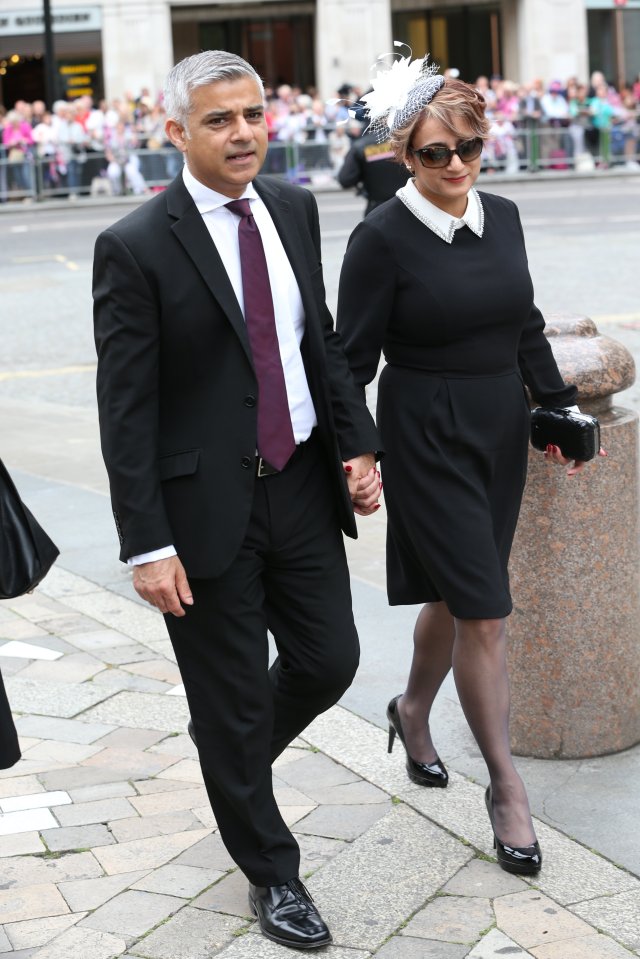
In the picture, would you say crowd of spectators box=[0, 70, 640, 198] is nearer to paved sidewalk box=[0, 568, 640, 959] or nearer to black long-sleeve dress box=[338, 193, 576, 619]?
paved sidewalk box=[0, 568, 640, 959]

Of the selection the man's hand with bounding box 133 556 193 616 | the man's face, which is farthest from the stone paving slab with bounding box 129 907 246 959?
the man's face

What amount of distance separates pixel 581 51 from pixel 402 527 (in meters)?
35.7

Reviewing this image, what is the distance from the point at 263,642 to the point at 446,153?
1271 mm

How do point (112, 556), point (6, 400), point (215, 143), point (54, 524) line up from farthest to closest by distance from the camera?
point (6, 400) < point (54, 524) < point (112, 556) < point (215, 143)

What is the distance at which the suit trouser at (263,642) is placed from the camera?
3326 mm

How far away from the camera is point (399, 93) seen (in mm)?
3732

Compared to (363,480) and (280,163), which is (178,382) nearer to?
(363,480)

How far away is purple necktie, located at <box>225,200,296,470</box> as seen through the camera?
327 centimetres

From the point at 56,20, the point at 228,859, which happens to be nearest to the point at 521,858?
the point at 228,859

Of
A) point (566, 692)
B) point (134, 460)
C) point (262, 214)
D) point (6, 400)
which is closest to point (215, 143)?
point (262, 214)

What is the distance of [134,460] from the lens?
3.19 m

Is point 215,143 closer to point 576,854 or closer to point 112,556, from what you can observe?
point 576,854

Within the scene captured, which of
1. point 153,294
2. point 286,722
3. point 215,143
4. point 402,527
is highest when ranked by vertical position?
point 215,143

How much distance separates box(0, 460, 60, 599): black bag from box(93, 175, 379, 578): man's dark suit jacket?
0.19 metres
